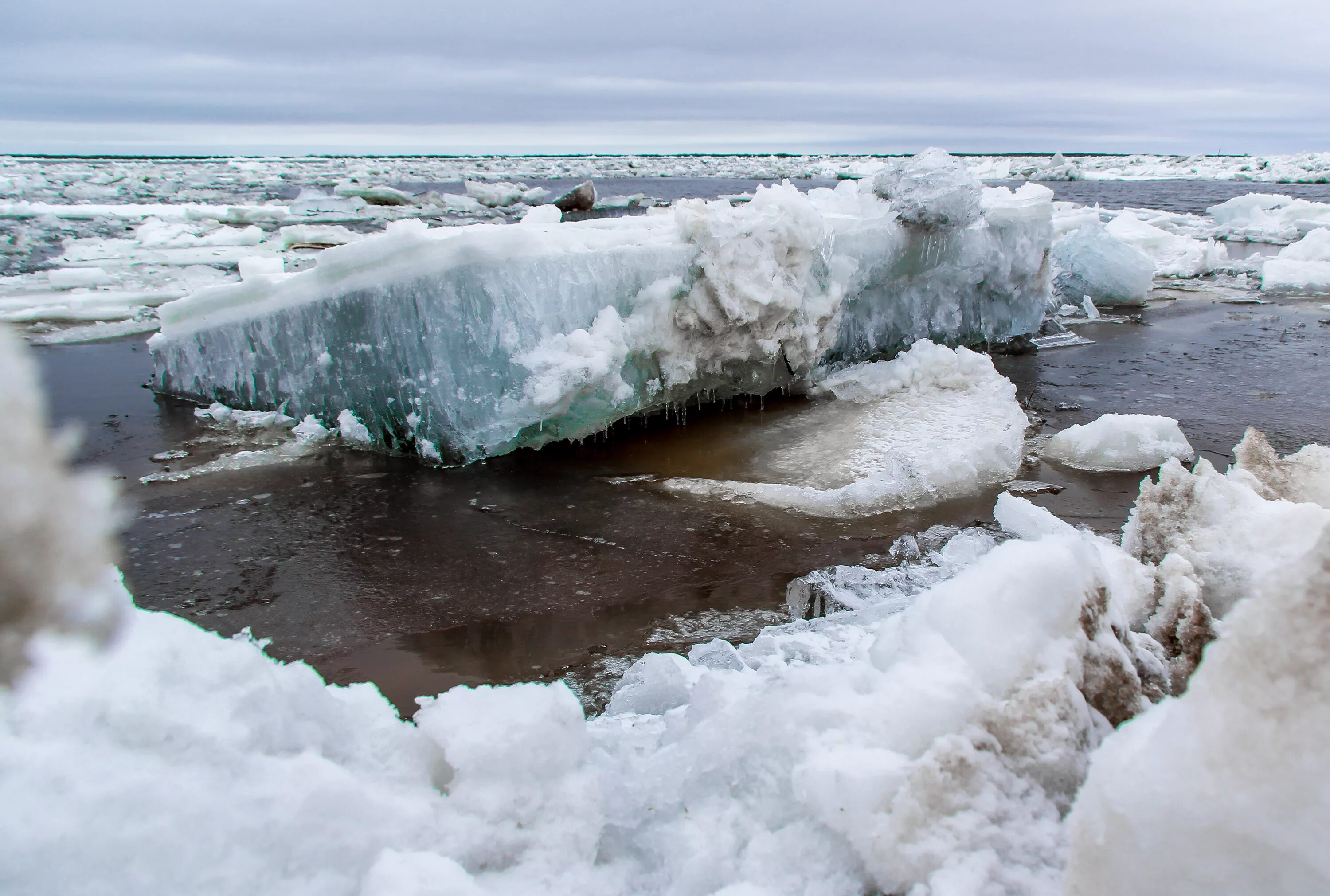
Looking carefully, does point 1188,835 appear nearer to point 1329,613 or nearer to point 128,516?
point 1329,613

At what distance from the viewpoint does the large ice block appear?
4.98 meters

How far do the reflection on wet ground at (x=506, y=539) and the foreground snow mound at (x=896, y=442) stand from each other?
17cm

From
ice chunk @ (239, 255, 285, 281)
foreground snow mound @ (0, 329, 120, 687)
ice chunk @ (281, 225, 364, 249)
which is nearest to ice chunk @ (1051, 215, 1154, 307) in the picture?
ice chunk @ (239, 255, 285, 281)

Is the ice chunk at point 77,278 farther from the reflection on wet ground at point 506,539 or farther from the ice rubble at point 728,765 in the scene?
the ice rubble at point 728,765

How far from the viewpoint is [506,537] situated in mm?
4215

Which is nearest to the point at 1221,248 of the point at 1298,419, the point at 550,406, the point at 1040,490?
the point at 1298,419

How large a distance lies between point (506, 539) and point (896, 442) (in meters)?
2.60

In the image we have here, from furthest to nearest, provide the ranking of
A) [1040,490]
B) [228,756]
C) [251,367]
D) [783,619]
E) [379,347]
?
[251,367] → [379,347] → [1040,490] → [783,619] → [228,756]

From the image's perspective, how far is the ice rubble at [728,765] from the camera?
113cm

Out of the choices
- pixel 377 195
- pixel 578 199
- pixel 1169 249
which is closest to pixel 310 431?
pixel 1169 249

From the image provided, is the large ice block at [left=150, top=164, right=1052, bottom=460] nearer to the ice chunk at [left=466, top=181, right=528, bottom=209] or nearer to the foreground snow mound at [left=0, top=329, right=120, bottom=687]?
the foreground snow mound at [left=0, top=329, right=120, bottom=687]

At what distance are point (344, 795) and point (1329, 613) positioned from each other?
1.52 m

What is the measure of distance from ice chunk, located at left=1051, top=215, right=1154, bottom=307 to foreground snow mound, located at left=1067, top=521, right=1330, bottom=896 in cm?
1129

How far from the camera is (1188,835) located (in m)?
1.14
